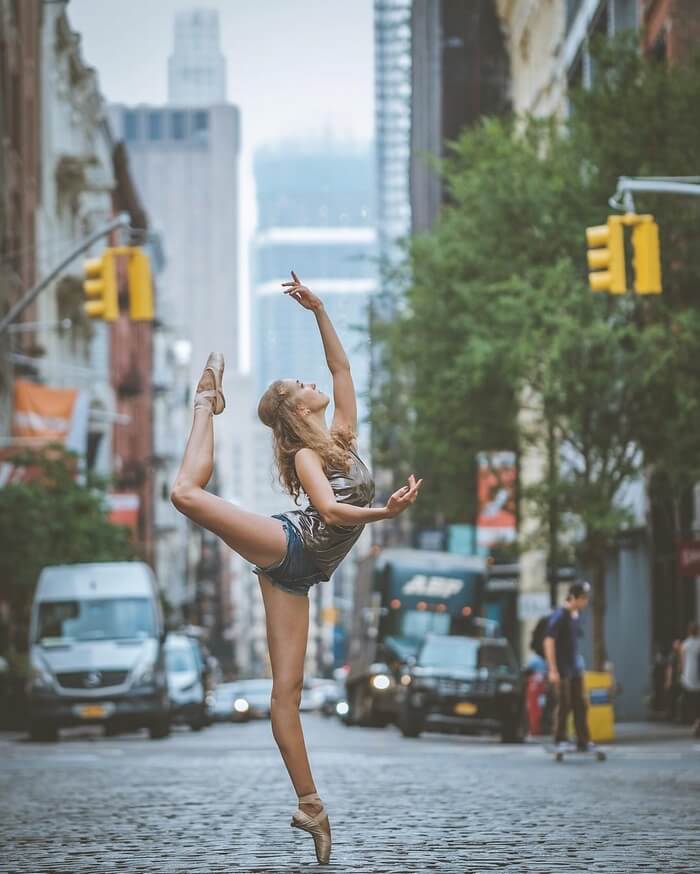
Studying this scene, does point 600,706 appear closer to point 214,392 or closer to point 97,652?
point 97,652

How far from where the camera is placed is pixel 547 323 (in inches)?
1288

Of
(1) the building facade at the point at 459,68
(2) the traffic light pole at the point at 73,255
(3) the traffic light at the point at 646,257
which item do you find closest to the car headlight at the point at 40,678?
(2) the traffic light pole at the point at 73,255

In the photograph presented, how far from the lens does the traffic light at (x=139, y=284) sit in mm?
22812

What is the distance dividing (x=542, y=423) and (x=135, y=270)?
13.3 m

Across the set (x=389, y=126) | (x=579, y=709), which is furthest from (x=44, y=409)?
(x=389, y=126)

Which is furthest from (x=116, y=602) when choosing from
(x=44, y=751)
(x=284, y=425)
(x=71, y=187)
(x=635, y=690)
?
(x=71, y=187)

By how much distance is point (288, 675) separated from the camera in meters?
7.74

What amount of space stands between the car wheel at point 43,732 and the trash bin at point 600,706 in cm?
774

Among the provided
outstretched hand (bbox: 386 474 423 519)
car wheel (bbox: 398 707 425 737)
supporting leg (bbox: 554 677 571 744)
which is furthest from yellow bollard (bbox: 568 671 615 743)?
outstretched hand (bbox: 386 474 423 519)

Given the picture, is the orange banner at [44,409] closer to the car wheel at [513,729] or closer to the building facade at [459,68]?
the car wheel at [513,729]

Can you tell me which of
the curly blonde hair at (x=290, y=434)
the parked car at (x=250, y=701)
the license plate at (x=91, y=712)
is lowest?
the parked car at (x=250, y=701)

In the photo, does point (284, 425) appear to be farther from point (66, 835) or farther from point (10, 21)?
point (10, 21)

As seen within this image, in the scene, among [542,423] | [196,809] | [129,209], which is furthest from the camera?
[129,209]

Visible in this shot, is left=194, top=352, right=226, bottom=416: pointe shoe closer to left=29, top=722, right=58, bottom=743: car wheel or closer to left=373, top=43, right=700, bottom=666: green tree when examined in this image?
left=29, top=722, right=58, bottom=743: car wheel
